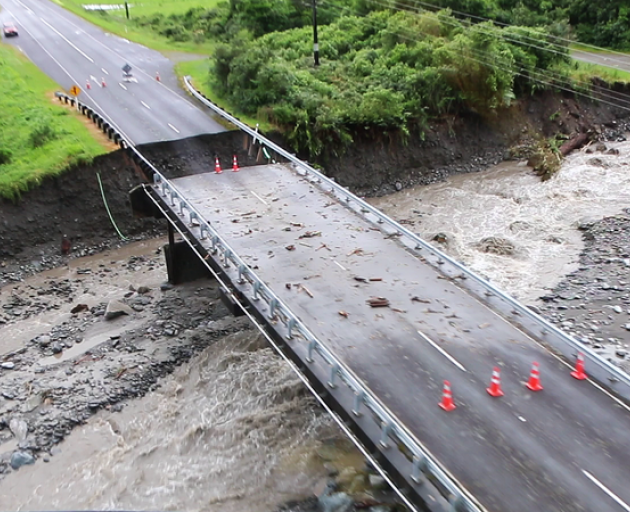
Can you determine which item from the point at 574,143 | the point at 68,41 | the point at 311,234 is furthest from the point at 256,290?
the point at 68,41

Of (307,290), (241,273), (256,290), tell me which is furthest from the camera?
(241,273)

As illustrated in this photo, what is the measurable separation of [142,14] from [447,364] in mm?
58374

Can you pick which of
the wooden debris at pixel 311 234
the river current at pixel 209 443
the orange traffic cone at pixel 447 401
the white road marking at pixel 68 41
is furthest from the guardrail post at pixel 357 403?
the white road marking at pixel 68 41

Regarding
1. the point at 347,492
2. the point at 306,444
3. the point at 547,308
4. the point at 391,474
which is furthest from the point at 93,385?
the point at 547,308

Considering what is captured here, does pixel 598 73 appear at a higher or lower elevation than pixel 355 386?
higher

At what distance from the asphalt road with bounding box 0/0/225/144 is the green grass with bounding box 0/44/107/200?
2.05m

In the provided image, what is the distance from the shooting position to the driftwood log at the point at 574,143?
38.6 m

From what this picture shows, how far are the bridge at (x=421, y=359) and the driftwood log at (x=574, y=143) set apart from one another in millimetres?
21709

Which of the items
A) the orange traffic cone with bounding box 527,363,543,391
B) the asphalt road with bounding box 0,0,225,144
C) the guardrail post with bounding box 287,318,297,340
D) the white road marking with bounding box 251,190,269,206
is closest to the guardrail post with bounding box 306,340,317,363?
the guardrail post with bounding box 287,318,297,340

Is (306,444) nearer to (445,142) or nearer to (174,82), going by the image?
(445,142)

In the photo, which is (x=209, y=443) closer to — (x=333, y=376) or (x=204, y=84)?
(x=333, y=376)

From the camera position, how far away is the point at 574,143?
39344mm

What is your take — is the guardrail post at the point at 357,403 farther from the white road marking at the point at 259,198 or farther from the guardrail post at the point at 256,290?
the white road marking at the point at 259,198

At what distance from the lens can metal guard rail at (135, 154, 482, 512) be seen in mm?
10562
